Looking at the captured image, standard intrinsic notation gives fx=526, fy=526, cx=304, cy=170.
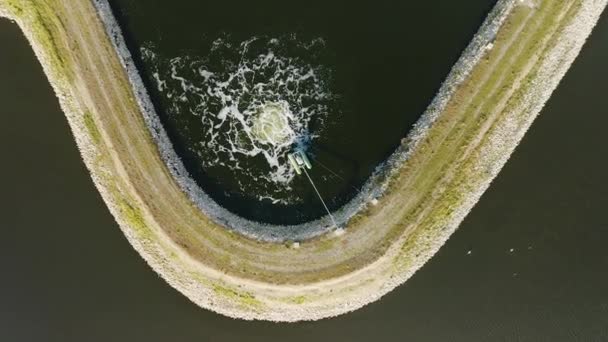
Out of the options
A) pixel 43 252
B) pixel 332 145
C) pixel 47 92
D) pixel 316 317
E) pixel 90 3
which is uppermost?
pixel 90 3

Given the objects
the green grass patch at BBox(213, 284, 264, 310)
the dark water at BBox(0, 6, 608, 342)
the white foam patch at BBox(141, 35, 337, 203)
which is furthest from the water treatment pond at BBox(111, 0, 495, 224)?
the dark water at BBox(0, 6, 608, 342)

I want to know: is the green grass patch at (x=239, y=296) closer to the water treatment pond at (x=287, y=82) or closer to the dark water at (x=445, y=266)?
the dark water at (x=445, y=266)

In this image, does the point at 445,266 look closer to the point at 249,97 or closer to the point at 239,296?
the point at 239,296

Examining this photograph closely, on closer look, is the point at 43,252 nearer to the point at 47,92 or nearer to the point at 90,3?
the point at 47,92

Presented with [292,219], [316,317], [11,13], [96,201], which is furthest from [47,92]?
[316,317]

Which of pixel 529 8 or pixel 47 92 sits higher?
pixel 47 92

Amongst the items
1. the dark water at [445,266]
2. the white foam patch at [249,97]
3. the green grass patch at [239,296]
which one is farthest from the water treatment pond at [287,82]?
the dark water at [445,266]

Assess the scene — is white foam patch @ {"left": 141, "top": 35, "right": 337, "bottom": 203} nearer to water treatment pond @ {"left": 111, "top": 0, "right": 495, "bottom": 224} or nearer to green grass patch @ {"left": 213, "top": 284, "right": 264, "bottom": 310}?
water treatment pond @ {"left": 111, "top": 0, "right": 495, "bottom": 224}

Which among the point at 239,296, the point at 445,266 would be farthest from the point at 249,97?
the point at 445,266
